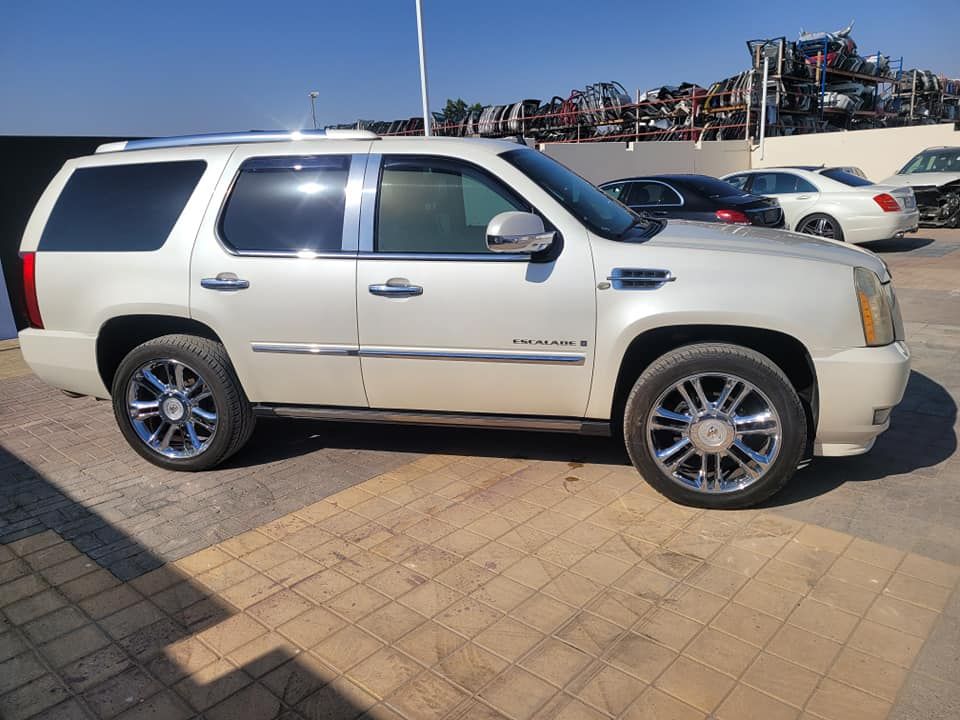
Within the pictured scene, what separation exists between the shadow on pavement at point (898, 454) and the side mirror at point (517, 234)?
1.80 metres

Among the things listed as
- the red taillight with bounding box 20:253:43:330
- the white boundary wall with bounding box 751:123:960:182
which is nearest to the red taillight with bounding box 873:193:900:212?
the white boundary wall with bounding box 751:123:960:182

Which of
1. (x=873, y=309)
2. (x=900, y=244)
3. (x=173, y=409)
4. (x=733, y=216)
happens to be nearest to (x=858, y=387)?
(x=873, y=309)

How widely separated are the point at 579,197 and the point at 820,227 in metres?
10.7

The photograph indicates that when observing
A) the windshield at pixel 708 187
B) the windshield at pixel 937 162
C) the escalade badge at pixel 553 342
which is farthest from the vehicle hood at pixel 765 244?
the windshield at pixel 937 162

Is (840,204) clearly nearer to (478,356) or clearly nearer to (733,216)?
(733,216)

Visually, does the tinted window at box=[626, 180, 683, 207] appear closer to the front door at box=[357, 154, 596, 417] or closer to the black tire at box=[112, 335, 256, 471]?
the front door at box=[357, 154, 596, 417]

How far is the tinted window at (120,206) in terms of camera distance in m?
4.29

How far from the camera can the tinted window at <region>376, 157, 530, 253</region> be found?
12.8ft

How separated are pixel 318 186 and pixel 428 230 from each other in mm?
699

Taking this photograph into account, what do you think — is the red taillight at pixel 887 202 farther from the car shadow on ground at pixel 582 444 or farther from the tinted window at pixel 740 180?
the car shadow on ground at pixel 582 444

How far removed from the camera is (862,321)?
11.4 ft

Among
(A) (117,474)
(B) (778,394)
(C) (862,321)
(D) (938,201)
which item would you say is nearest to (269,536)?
(A) (117,474)

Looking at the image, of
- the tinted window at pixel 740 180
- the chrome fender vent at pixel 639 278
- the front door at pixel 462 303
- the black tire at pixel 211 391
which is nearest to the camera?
the chrome fender vent at pixel 639 278

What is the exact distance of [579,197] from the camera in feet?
13.6
